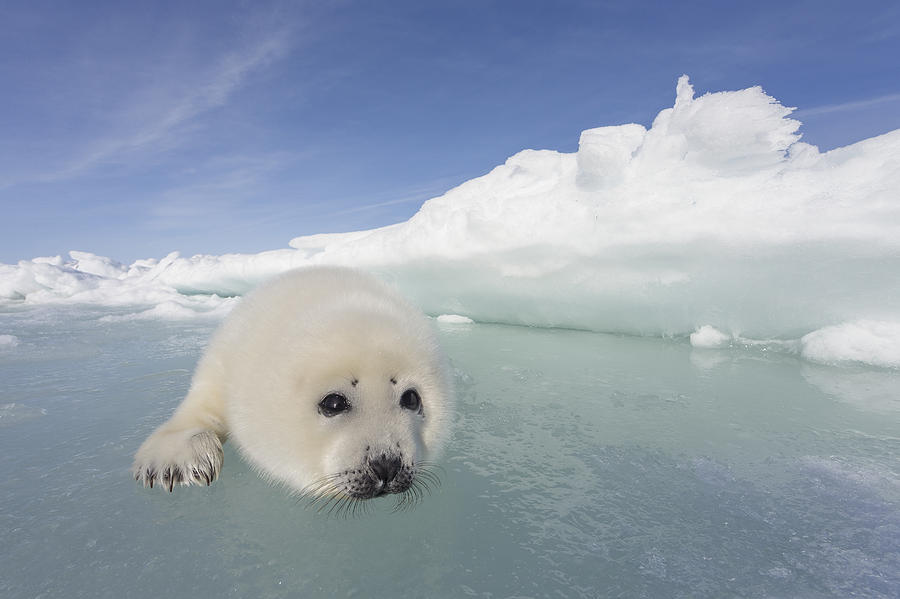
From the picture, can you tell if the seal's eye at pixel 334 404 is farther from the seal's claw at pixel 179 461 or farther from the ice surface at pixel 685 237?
the ice surface at pixel 685 237

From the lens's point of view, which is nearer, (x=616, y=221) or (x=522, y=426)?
(x=522, y=426)

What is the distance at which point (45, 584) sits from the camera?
133 cm

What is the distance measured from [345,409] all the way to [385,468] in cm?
26

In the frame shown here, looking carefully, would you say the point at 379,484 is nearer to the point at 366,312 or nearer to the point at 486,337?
the point at 366,312

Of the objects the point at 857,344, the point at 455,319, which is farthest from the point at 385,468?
the point at 455,319

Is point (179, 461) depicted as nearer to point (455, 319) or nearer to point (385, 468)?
point (385, 468)

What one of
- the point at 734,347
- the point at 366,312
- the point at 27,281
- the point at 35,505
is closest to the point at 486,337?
the point at 734,347

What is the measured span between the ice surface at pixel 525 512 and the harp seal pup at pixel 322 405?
141 millimetres

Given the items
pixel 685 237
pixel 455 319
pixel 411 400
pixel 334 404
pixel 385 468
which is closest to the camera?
pixel 385 468

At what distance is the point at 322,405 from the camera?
1.62 meters

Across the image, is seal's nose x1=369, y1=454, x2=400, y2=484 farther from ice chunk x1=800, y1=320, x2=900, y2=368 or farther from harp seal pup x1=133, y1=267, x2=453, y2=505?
ice chunk x1=800, y1=320, x2=900, y2=368

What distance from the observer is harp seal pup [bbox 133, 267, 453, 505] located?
1.55 meters

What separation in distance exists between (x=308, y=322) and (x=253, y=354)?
0.97 feet

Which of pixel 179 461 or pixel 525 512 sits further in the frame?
pixel 179 461
